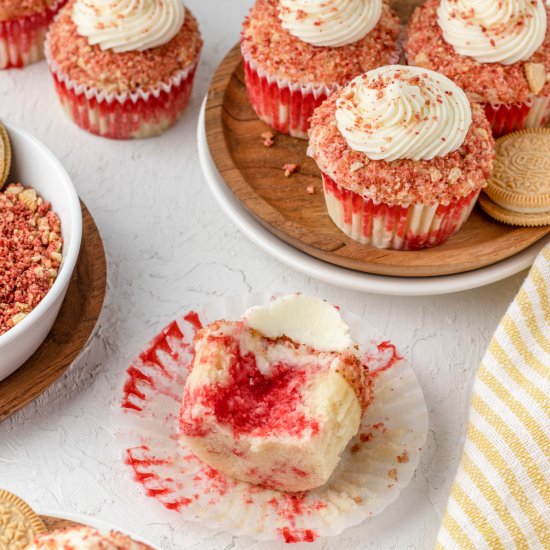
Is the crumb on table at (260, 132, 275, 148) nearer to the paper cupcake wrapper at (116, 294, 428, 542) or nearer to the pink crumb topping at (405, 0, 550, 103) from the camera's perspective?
the pink crumb topping at (405, 0, 550, 103)

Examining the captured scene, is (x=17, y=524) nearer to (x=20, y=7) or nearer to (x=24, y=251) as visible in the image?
(x=24, y=251)

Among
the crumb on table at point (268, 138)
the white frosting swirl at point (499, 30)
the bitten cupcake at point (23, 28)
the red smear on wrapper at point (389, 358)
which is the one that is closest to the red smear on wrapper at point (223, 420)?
the red smear on wrapper at point (389, 358)

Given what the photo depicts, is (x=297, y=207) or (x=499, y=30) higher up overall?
(x=499, y=30)

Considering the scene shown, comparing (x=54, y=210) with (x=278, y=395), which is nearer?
(x=278, y=395)

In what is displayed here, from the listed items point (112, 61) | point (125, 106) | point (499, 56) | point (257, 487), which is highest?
point (499, 56)

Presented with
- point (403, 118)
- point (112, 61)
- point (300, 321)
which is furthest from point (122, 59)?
point (300, 321)

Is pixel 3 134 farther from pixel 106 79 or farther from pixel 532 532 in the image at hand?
pixel 532 532

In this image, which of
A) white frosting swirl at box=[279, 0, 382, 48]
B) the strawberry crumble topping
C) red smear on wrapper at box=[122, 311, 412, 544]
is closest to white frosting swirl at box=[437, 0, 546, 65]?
white frosting swirl at box=[279, 0, 382, 48]
